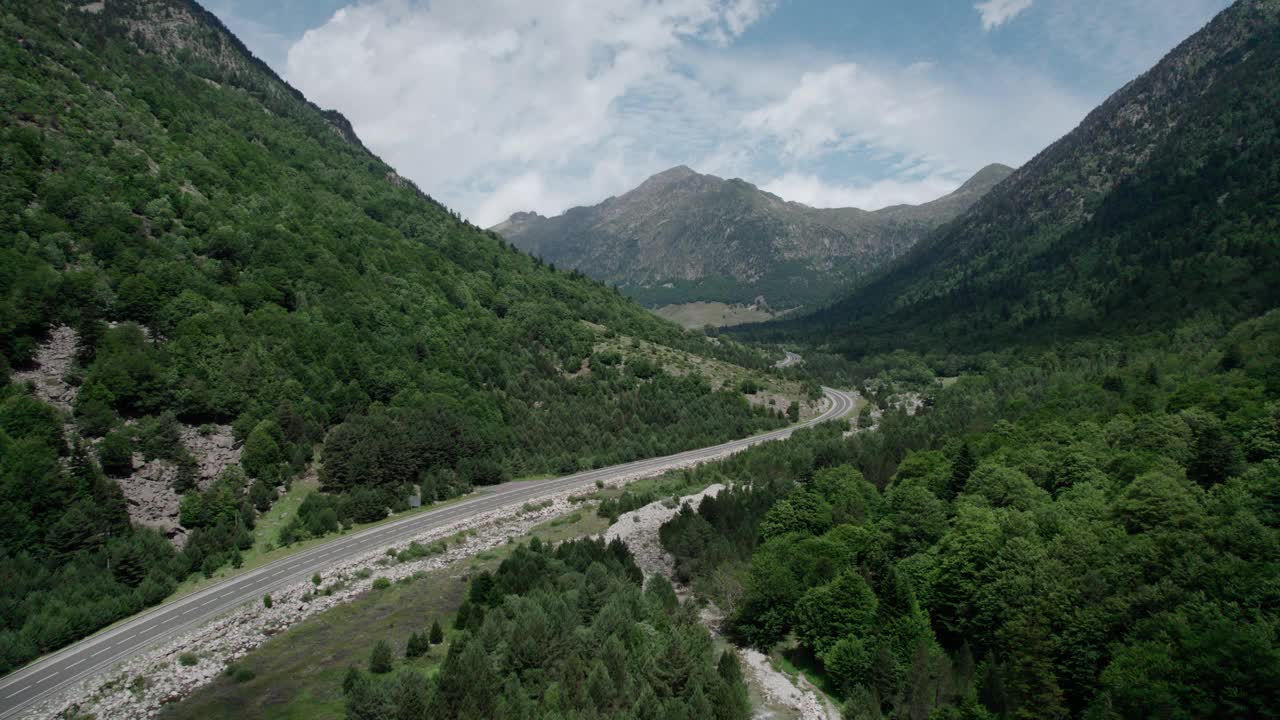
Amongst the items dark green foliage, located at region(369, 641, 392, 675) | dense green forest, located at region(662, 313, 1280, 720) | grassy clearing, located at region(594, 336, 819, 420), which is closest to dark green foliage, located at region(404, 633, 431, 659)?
dark green foliage, located at region(369, 641, 392, 675)

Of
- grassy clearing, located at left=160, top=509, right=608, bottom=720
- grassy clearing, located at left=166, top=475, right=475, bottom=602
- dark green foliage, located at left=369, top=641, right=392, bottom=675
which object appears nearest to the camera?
grassy clearing, located at left=160, top=509, right=608, bottom=720

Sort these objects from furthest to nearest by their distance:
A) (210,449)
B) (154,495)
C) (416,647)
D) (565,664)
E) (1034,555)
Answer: (210,449) < (154,495) < (1034,555) < (416,647) < (565,664)

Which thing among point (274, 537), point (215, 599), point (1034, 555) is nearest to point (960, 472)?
point (1034, 555)

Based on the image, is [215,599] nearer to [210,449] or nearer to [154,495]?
[154,495]

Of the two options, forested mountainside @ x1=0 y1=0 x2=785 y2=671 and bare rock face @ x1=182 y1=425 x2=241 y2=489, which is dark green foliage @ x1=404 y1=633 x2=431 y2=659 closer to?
forested mountainside @ x1=0 y1=0 x2=785 y2=671

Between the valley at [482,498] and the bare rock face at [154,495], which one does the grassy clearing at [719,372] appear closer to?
the valley at [482,498]

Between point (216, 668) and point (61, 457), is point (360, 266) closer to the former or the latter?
point (61, 457)
